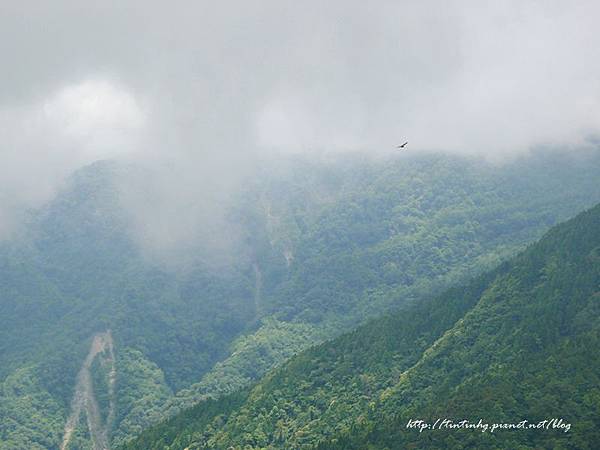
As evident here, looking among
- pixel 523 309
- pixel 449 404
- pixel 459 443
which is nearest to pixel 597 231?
pixel 523 309

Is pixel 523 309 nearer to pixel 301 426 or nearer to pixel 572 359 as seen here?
pixel 572 359

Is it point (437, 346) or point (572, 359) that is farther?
point (437, 346)

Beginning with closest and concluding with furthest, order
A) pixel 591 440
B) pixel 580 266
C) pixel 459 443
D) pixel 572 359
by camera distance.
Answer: pixel 591 440 → pixel 459 443 → pixel 572 359 → pixel 580 266

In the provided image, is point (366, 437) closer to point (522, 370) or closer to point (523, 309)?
point (522, 370)

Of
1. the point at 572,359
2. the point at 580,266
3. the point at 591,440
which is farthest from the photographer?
the point at 580,266

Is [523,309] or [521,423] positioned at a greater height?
[523,309]

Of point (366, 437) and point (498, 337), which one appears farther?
point (498, 337)

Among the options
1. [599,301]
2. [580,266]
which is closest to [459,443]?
[599,301]

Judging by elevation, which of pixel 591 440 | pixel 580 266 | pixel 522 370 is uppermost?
pixel 580 266

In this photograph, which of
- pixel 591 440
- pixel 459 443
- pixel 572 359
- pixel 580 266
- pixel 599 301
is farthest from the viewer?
pixel 580 266
